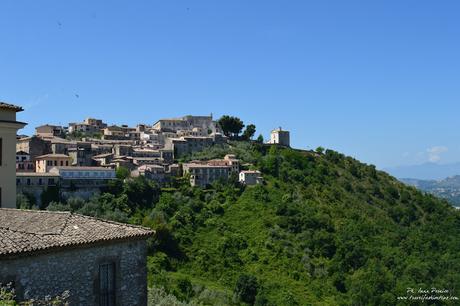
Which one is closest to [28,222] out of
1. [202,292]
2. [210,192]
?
[202,292]

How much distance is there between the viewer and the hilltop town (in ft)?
227

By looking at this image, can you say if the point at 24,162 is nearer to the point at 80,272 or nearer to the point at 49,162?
the point at 49,162

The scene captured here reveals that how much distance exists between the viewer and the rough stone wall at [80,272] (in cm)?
1178

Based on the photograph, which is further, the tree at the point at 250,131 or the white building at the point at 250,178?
the tree at the point at 250,131

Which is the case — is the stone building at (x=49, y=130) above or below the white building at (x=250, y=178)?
above

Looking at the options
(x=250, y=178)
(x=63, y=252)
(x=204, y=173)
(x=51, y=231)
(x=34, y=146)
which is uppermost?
(x=34, y=146)

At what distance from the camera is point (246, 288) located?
165 feet

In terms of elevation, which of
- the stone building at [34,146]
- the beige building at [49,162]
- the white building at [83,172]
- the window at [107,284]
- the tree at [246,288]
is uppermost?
the stone building at [34,146]

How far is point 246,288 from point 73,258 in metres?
38.9

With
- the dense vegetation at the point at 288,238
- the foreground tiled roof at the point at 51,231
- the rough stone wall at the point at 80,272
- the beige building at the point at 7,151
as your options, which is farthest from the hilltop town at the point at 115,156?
the rough stone wall at the point at 80,272

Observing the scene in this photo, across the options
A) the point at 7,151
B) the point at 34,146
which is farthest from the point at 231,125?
the point at 7,151

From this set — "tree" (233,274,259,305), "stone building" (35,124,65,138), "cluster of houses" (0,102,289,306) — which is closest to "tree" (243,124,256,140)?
"stone building" (35,124,65,138)

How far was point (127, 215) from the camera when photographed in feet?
210

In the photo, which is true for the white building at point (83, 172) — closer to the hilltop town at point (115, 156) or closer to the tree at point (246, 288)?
the hilltop town at point (115, 156)
